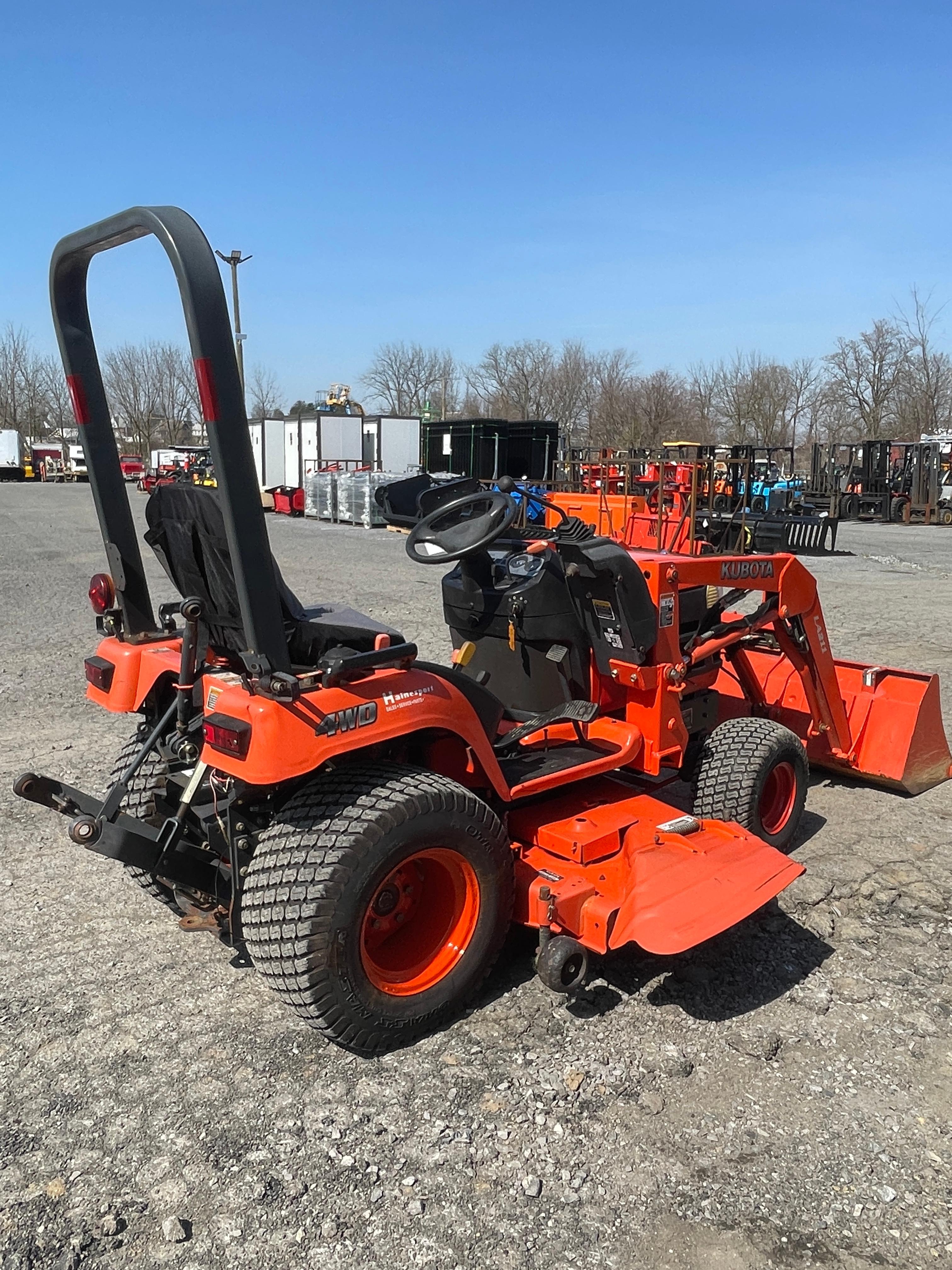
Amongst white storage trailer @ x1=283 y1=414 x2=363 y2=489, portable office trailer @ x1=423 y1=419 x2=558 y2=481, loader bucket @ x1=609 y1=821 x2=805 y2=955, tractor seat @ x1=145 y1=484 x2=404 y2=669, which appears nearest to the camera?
tractor seat @ x1=145 y1=484 x2=404 y2=669

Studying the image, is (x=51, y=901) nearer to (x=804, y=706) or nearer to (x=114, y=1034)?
(x=114, y=1034)

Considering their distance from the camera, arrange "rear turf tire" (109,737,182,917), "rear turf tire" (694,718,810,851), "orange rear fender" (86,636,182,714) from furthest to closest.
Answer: "rear turf tire" (694,718,810,851), "rear turf tire" (109,737,182,917), "orange rear fender" (86,636,182,714)

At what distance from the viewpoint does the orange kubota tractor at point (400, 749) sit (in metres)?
2.74

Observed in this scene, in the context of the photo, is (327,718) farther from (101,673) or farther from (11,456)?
(11,456)

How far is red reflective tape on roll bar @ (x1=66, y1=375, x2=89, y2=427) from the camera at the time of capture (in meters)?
3.12

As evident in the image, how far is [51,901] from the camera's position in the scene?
398cm

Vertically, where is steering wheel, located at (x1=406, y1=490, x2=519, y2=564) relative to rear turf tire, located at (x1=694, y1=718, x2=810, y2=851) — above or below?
above

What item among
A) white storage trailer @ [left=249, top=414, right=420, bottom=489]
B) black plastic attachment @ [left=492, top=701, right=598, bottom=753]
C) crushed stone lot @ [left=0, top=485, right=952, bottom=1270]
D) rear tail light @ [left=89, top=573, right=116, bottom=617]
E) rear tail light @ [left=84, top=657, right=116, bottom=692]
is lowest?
crushed stone lot @ [left=0, top=485, right=952, bottom=1270]

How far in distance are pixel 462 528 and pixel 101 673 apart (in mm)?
1474

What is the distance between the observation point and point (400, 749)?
3312mm

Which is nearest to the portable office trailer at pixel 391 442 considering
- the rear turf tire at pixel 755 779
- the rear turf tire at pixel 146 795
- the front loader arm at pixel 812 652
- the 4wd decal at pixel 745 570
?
the front loader arm at pixel 812 652

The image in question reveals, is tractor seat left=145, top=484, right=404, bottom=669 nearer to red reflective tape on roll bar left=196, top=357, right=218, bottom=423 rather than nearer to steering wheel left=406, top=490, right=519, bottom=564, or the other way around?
red reflective tape on roll bar left=196, top=357, right=218, bottom=423

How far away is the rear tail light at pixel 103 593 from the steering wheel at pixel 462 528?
1.10 m

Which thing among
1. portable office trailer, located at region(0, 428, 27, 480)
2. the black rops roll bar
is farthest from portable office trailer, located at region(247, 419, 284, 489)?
the black rops roll bar
